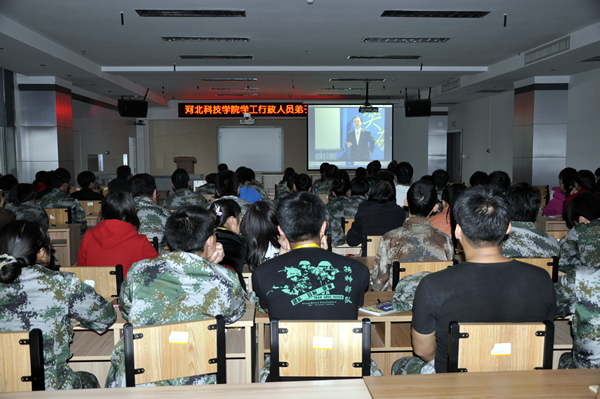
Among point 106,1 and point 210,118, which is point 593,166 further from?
point 210,118

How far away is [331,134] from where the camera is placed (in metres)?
13.7

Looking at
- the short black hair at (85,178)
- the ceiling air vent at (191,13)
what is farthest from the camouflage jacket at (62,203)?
the ceiling air vent at (191,13)

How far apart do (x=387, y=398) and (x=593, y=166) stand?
9.61m

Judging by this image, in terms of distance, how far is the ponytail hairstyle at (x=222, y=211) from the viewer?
339 centimetres

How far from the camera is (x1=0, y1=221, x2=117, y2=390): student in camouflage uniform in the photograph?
5.89 ft

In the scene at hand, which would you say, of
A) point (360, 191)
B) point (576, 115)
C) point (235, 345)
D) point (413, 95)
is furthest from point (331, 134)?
→ point (235, 345)

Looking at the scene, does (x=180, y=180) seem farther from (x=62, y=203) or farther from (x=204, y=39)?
(x=204, y=39)

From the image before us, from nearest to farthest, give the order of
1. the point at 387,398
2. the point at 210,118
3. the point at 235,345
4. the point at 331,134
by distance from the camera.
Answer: the point at 387,398 < the point at 235,345 < the point at 331,134 < the point at 210,118

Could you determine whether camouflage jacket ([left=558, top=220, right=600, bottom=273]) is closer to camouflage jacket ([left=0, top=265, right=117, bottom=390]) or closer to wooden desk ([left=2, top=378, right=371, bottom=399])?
wooden desk ([left=2, top=378, right=371, bottom=399])

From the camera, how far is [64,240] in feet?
17.7

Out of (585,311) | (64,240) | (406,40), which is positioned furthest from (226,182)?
(406,40)

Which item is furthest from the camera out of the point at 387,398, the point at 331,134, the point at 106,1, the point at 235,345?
the point at 331,134

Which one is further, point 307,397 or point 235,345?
point 235,345

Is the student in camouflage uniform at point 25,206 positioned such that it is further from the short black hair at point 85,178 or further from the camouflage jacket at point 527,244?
the camouflage jacket at point 527,244
